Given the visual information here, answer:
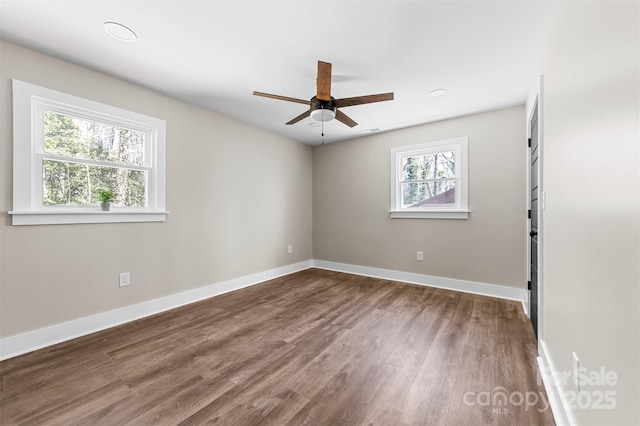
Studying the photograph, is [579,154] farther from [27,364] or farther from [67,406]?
[27,364]

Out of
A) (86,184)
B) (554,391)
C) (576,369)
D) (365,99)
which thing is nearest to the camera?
(576,369)

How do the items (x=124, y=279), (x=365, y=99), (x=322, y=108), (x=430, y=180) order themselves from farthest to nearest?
(x=430, y=180) → (x=124, y=279) → (x=322, y=108) → (x=365, y=99)

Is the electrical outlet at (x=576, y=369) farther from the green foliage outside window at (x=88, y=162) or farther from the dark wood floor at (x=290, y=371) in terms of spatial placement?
the green foliage outside window at (x=88, y=162)

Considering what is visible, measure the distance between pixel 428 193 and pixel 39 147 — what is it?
180 inches

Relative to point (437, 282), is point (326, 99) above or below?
above

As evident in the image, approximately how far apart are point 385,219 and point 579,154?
320 cm

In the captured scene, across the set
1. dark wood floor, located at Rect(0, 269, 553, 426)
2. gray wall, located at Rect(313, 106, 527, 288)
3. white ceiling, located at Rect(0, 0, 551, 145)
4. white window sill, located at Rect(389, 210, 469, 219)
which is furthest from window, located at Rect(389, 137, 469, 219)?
dark wood floor, located at Rect(0, 269, 553, 426)

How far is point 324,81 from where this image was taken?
2150 millimetres

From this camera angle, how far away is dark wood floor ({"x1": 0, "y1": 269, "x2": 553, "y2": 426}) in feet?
4.87

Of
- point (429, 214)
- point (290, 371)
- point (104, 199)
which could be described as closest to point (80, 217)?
point (104, 199)

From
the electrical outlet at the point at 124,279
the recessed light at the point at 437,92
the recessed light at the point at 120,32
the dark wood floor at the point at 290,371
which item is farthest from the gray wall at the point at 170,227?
the recessed light at the point at 437,92

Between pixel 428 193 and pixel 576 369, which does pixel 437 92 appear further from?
pixel 576 369

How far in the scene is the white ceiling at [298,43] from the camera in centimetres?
176

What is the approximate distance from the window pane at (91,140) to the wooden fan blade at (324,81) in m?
2.19
